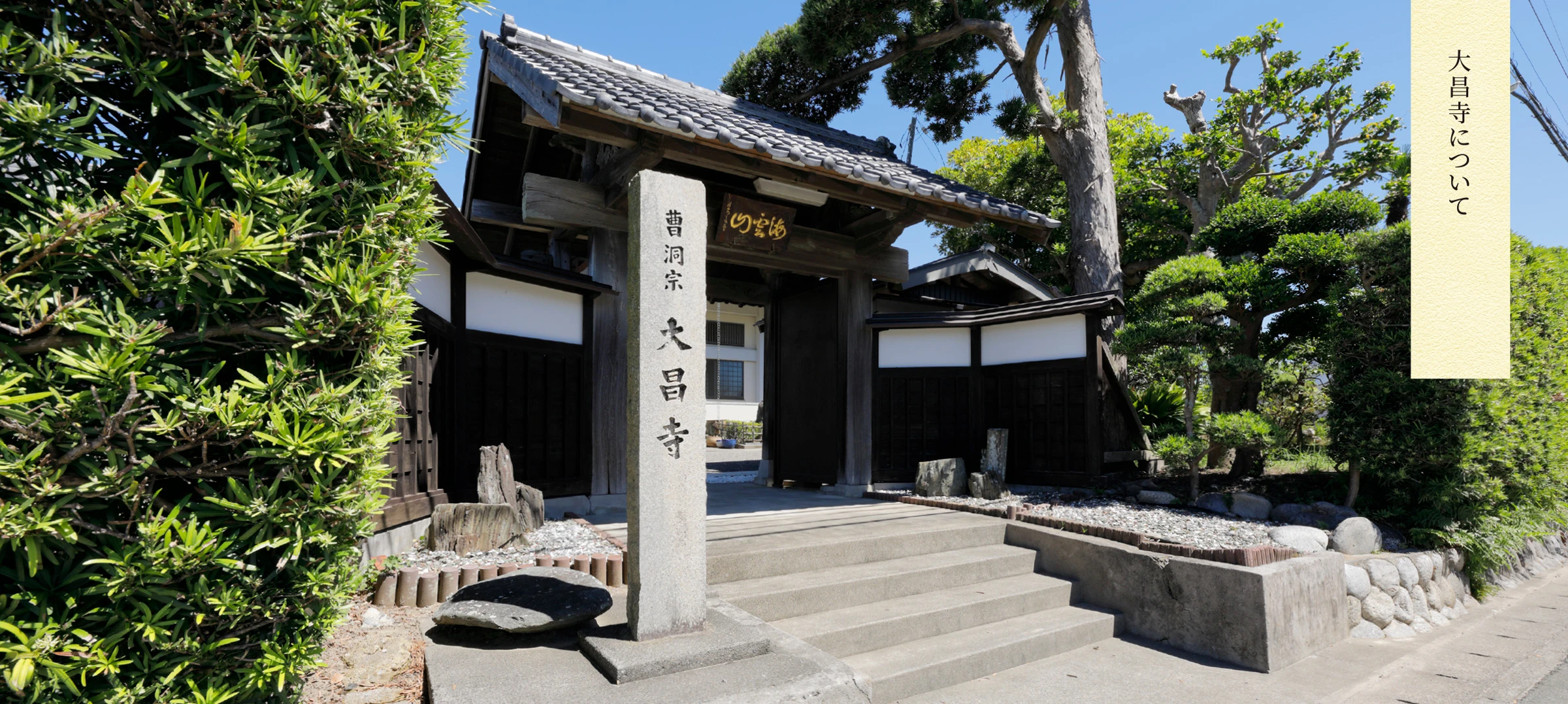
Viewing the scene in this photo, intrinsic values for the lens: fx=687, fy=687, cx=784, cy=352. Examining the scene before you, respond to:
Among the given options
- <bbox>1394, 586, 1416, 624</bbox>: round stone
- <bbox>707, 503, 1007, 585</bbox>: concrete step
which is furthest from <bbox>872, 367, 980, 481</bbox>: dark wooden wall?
<bbox>1394, 586, 1416, 624</bbox>: round stone

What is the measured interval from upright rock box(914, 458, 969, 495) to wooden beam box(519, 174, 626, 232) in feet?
15.7

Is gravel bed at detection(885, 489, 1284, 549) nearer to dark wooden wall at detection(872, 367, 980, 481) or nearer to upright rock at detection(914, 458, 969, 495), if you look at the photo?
upright rock at detection(914, 458, 969, 495)

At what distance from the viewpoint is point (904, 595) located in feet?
17.7

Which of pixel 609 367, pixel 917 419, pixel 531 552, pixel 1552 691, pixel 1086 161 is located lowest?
pixel 1552 691

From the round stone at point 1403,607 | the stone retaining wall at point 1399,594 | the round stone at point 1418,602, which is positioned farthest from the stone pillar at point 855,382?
the round stone at point 1418,602

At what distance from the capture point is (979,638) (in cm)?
487

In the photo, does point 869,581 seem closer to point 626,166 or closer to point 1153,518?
point 1153,518

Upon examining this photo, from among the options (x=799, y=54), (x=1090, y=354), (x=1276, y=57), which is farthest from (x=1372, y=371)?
(x=1276, y=57)

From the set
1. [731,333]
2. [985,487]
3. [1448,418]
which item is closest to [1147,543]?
[985,487]

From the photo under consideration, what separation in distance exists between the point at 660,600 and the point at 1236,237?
9.88m

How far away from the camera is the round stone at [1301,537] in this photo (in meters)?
6.01

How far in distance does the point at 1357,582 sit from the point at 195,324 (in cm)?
785

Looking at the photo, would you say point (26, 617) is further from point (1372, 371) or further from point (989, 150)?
point (989, 150)

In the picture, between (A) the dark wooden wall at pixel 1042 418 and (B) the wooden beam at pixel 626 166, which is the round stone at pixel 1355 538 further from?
(B) the wooden beam at pixel 626 166
